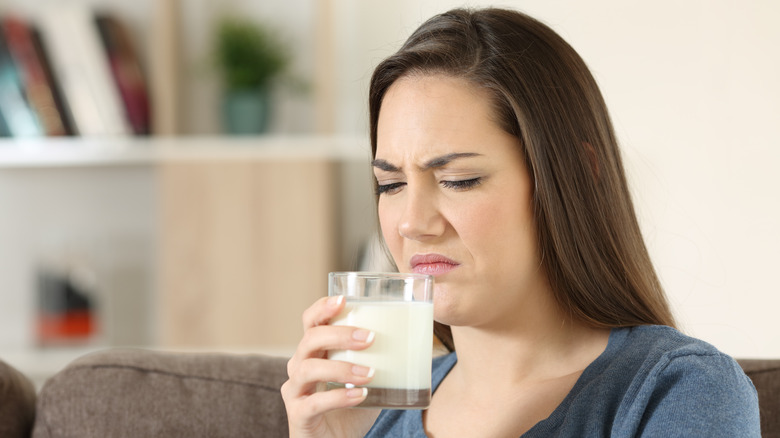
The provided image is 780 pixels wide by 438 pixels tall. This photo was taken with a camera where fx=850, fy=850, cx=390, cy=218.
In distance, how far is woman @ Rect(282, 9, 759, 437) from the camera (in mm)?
1233

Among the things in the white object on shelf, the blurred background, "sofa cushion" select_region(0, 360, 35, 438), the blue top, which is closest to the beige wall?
the blurred background

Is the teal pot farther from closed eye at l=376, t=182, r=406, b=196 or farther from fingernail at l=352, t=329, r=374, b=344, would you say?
fingernail at l=352, t=329, r=374, b=344

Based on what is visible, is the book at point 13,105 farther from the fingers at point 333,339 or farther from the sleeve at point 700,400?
the sleeve at point 700,400

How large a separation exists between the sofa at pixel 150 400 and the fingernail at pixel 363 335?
529 mm

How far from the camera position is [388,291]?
1059 millimetres

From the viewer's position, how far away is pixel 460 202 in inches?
48.9

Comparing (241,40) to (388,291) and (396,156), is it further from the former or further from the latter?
(388,291)

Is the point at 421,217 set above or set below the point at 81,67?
below

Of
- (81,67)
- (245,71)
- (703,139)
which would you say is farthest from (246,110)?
(703,139)

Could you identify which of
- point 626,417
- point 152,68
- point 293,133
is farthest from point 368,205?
point 626,417

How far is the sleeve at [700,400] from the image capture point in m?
1.05

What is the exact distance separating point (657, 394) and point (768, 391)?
443mm

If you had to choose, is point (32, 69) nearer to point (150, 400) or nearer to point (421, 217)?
point (150, 400)

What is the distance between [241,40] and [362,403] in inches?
91.9
